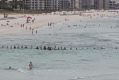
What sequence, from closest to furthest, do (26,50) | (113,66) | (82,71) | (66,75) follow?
(66,75)
(82,71)
(113,66)
(26,50)

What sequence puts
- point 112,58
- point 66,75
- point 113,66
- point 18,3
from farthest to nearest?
1. point 18,3
2. point 112,58
3. point 113,66
4. point 66,75

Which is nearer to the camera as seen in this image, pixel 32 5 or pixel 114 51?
pixel 114 51

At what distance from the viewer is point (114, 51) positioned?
40312mm

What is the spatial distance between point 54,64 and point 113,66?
14.7ft

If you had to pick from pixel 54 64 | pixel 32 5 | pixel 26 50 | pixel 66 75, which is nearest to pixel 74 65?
pixel 54 64

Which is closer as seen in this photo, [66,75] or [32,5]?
[66,75]

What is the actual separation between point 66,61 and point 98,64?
278cm

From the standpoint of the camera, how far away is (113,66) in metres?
30.3

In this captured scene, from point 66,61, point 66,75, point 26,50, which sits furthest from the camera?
point 26,50

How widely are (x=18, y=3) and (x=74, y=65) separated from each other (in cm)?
12207

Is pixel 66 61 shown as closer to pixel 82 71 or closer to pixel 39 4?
pixel 82 71

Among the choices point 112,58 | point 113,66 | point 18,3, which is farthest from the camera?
point 18,3

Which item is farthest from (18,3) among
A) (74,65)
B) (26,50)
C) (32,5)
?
(74,65)

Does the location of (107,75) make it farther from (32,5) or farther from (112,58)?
(32,5)
